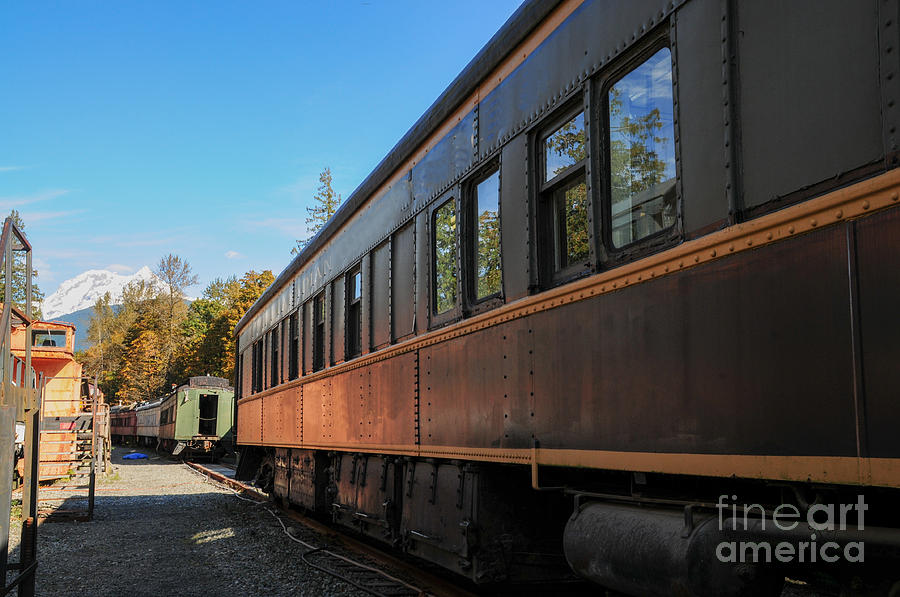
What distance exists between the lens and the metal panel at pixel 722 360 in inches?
101

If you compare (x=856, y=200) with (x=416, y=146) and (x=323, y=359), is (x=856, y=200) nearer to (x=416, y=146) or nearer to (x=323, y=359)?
(x=416, y=146)

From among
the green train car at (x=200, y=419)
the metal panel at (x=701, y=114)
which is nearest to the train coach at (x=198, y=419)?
the green train car at (x=200, y=419)

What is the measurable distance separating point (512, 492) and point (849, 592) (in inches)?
109

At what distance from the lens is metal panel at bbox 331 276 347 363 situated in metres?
9.01

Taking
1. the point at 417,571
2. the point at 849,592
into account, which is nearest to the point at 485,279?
the point at 849,592

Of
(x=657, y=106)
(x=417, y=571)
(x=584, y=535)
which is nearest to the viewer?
(x=657, y=106)

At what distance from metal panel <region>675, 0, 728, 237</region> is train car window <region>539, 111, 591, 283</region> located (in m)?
0.79

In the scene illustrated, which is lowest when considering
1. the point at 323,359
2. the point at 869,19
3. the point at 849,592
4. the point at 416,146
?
the point at 849,592

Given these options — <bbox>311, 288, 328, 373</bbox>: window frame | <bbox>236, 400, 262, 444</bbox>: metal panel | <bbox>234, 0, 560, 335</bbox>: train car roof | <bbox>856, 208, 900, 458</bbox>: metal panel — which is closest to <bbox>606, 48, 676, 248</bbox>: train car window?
<bbox>234, 0, 560, 335</bbox>: train car roof

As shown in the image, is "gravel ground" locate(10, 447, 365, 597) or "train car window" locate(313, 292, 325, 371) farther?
"train car window" locate(313, 292, 325, 371)

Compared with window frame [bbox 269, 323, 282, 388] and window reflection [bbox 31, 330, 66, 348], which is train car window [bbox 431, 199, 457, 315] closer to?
window frame [bbox 269, 323, 282, 388]

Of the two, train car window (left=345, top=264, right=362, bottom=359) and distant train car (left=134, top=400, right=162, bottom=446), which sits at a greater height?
train car window (left=345, top=264, right=362, bottom=359)

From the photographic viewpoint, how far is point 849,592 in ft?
9.27

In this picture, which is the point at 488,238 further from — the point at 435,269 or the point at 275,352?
the point at 275,352
